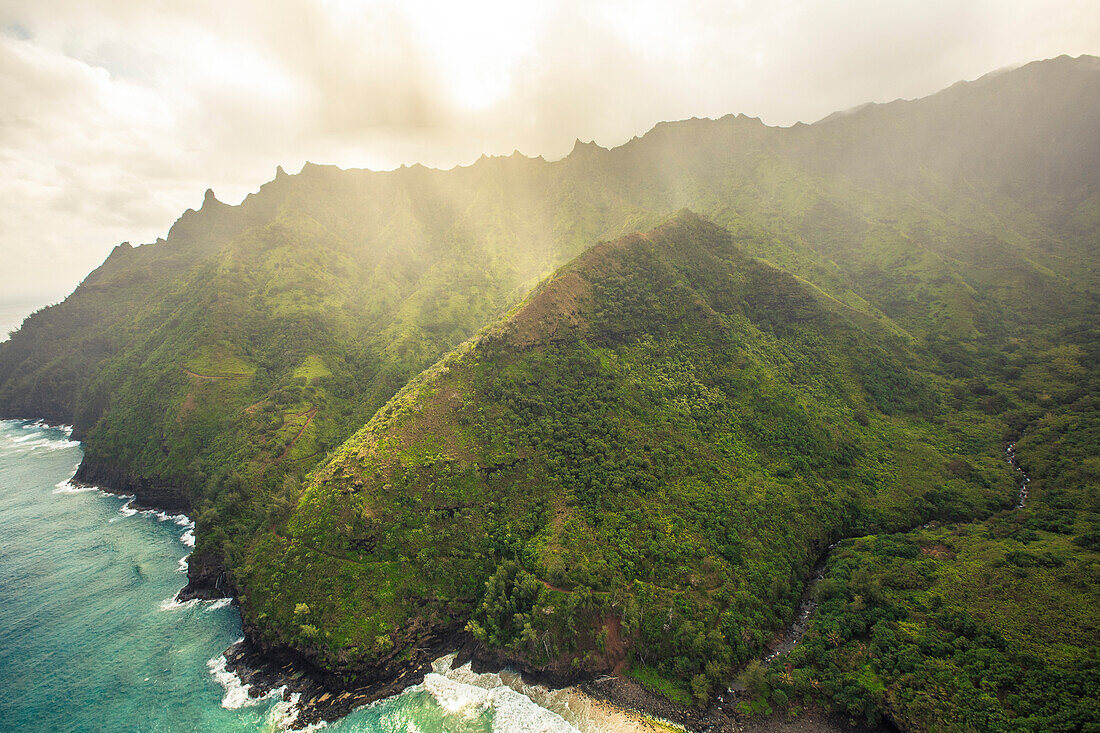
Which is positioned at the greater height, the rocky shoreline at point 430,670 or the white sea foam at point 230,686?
the rocky shoreline at point 430,670

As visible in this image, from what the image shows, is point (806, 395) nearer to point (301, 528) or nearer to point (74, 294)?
point (301, 528)

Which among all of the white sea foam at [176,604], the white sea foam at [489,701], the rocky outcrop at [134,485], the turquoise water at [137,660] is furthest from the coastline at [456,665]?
the rocky outcrop at [134,485]

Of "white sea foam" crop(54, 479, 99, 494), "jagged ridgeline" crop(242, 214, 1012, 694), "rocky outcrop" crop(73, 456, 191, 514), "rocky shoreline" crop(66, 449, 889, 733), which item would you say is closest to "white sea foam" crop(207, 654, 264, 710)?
"rocky shoreline" crop(66, 449, 889, 733)

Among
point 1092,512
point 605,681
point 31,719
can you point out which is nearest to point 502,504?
point 605,681

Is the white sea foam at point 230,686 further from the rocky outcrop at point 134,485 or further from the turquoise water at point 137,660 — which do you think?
the rocky outcrop at point 134,485

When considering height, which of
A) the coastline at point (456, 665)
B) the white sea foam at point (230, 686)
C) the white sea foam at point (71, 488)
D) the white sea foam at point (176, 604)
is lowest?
the white sea foam at point (230, 686)

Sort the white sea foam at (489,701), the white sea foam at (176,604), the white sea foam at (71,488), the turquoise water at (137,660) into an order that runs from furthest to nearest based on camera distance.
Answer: the white sea foam at (71,488), the white sea foam at (176,604), the turquoise water at (137,660), the white sea foam at (489,701)
